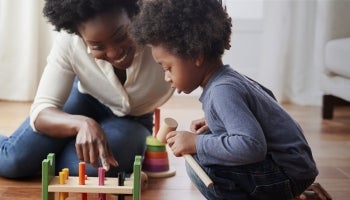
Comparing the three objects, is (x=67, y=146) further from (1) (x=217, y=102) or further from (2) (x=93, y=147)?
(1) (x=217, y=102)

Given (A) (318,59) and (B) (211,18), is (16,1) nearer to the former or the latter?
(A) (318,59)

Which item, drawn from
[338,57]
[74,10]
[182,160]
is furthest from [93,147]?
[338,57]

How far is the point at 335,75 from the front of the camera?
2.55 m

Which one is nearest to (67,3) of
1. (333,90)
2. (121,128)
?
(121,128)

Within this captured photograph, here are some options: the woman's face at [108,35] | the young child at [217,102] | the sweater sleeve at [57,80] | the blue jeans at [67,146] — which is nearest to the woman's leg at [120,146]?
the blue jeans at [67,146]

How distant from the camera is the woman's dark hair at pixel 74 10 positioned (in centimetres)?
133

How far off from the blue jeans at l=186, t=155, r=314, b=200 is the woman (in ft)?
0.83

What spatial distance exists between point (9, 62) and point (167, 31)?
182cm

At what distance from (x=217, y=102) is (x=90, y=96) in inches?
25.5

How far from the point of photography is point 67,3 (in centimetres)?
134

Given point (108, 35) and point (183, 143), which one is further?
point (108, 35)

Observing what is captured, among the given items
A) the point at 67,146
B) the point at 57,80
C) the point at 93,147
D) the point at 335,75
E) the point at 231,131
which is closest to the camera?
the point at 231,131

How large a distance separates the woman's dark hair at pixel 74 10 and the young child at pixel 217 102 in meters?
0.16

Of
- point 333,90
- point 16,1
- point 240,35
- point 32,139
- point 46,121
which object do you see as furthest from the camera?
point 240,35
